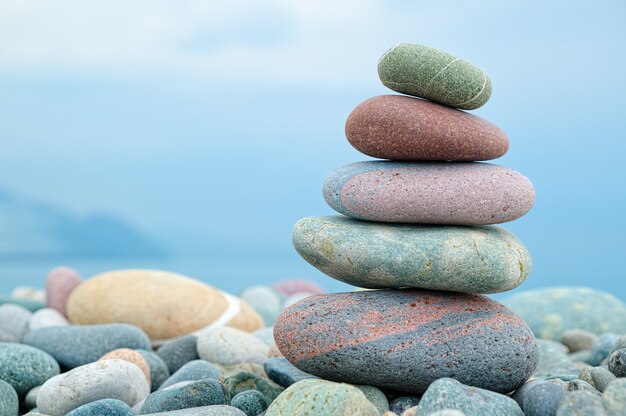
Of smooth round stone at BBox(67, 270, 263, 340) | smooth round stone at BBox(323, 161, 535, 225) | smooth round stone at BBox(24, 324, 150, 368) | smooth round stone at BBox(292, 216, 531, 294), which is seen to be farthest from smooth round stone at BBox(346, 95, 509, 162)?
smooth round stone at BBox(67, 270, 263, 340)

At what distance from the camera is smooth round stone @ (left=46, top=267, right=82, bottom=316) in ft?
36.6

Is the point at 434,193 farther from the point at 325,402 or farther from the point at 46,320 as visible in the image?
the point at 46,320

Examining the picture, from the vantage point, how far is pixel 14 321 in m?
9.67

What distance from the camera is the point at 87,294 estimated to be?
402 inches

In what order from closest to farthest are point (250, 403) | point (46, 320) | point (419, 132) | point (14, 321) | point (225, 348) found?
point (419, 132)
point (250, 403)
point (225, 348)
point (14, 321)
point (46, 320)

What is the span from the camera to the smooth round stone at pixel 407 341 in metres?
5.47

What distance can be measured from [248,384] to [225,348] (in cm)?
141

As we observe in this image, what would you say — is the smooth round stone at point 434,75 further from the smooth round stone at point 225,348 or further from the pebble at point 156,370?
the pebble at point 156,370

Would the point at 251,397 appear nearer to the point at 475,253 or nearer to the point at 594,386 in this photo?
the point at 475,253

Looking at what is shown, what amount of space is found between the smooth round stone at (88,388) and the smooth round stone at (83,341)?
5.12 ft

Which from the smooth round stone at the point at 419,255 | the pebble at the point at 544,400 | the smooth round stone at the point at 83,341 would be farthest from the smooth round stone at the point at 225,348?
the pebble at the point at 544,400

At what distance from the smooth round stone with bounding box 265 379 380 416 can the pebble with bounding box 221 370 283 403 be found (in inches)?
46.1

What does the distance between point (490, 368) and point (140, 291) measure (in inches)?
228

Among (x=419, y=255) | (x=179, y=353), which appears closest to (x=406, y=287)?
(x=419, y=255)
